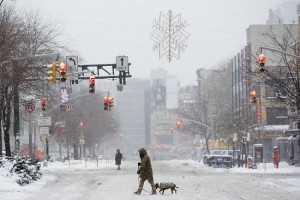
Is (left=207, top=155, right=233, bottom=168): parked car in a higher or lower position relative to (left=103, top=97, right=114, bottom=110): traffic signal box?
lower

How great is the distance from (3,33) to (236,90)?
7491cm

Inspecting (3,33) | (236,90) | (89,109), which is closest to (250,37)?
(236,90)

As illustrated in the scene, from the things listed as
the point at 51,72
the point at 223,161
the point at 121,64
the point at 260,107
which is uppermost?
the point at 121,64

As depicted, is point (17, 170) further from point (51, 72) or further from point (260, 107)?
point (260, 107)

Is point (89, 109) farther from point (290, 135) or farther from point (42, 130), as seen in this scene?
point (42, 130)

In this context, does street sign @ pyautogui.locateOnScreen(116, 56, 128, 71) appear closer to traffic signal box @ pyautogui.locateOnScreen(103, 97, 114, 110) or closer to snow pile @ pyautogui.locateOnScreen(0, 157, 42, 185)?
traffic signal box @ pyautogui.locateOnScreen(103, 97, 114, 110)

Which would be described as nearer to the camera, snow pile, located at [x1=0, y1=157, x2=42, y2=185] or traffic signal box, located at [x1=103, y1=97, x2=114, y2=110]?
snow pile, located at [x1=0, y1=157, x2=42, y2=185]

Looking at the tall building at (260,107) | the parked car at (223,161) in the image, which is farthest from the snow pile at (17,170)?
the tall building at (260,107)

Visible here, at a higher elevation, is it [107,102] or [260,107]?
[260,107]

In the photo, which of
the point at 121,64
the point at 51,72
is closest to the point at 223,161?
the point at 121,64

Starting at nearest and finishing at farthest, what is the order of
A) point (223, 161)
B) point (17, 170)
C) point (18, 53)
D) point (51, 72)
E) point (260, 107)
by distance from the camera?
point (17, 170), point (51, 72), point (18, 53), point (223, 161), point (260, 107)

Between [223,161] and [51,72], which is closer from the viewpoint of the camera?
[51,72]

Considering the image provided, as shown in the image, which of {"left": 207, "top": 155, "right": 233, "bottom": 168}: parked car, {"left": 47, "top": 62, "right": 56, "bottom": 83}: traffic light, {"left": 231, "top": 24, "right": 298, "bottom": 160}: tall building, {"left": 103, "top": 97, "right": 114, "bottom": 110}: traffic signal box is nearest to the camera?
{"left": 47, "top": 62, "right": 56, "bottom": 83}: traffic light

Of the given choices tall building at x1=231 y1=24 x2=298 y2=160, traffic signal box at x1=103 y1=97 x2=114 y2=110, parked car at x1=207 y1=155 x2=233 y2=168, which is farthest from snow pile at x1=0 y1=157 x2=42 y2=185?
tall building at x1=231 y1=24 x2=298 y2=160
